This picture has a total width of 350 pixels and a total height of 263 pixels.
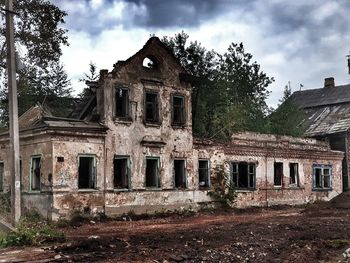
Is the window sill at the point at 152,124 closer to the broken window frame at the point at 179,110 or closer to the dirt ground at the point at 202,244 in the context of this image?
the broken window frame at the point at 179,110

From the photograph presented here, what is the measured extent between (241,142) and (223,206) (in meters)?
4.06

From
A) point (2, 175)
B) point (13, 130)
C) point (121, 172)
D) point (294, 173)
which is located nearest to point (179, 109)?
point (121, 172)

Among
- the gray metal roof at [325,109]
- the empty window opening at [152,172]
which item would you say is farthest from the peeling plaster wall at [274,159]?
the gray metal roof at [325,109]

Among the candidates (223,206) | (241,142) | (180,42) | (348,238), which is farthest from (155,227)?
(180,42)

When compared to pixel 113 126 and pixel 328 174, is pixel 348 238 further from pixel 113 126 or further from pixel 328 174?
pixel 328 174

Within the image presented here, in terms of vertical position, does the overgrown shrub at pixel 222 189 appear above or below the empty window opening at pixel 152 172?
below

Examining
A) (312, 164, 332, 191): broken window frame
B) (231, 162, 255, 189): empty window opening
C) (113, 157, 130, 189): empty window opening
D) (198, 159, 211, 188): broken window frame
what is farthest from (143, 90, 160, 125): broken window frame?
(312, 164, 332, 191): broken window frame

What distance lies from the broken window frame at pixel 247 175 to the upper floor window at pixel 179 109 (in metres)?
4.49

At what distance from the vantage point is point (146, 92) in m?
24.9

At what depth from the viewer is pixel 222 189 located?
27.7m

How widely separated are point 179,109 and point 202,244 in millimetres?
13106

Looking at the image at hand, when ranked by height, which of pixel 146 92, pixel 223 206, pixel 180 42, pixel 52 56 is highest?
pixel 180 42

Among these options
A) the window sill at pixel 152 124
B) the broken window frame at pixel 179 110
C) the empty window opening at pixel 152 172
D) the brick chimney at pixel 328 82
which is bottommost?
the empty window opening at pixel 152 172

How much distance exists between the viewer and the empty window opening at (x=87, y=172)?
22.3m
